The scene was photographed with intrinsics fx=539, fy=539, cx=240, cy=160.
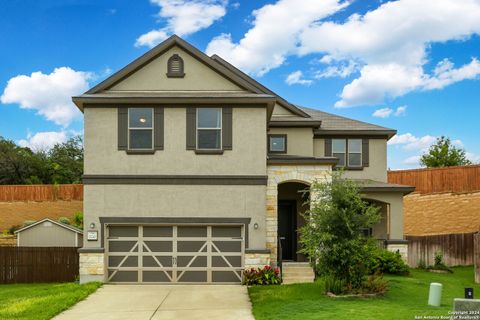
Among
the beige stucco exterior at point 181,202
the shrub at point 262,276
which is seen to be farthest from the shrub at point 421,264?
the beige stucco exterior at point 181,202

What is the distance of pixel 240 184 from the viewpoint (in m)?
18.5

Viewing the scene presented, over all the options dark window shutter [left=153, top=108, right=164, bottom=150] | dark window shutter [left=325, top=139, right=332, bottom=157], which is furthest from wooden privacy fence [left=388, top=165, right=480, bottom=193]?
dark window shutter [left=153, top=108, right=164, bottom=150]

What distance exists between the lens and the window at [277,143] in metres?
23.5

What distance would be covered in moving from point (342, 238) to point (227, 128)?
6032 millimetres

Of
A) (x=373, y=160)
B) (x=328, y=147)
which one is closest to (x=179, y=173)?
(x=328, y=147)

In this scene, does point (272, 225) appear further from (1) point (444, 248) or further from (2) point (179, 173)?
(1) point (444, 248)

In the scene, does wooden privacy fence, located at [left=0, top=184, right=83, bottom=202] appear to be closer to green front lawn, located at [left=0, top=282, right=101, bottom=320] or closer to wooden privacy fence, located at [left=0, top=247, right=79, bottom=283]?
wooden privacy fence, located at [left=0, top=247, right=79, bottom=283]

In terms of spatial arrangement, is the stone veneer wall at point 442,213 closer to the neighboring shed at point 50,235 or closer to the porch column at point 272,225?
the porch column at point 272,225

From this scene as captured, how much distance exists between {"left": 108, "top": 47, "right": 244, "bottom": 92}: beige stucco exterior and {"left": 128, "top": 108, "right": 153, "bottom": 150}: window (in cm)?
88

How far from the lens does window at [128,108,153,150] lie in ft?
61.2

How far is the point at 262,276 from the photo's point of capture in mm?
17938

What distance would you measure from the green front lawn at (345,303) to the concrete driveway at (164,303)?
57cm

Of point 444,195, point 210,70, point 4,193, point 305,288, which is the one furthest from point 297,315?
point 4,193

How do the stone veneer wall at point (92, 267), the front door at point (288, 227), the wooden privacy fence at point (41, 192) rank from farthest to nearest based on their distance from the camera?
the wooden privacy fence at point (41, 192) → the front door at point (288, 227) → the stone veneer wall at point (92, 267)
